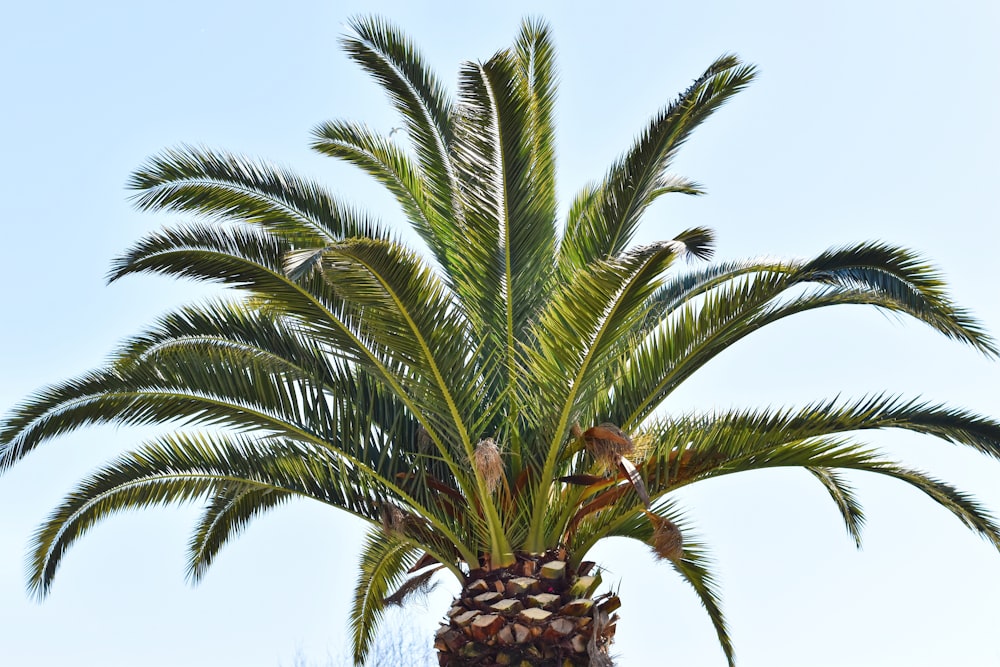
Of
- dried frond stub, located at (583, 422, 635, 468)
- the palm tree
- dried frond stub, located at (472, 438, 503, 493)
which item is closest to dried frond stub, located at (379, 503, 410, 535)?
the palm tree

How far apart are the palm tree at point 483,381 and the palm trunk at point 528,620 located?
0.02 m

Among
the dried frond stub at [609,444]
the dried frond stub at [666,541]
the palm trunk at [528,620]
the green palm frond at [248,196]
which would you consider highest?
the green palm frond at [248,196]

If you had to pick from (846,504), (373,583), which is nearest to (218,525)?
(373,583)

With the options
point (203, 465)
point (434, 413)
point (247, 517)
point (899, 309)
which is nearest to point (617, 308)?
point (434, 413)

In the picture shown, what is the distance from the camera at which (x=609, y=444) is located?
7.35 m

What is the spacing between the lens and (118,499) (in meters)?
8.68

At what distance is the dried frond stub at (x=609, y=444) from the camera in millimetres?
7273

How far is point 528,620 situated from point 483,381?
1794 millimetres

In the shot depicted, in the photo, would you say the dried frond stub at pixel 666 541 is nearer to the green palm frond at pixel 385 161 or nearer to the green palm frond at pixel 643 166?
the green palm frond at pixel 643 166

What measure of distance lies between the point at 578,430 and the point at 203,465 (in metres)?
3.05

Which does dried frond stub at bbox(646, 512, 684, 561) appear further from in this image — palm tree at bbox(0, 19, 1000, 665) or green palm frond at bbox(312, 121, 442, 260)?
green palm frond at bbox(312, 121, 442, 260)

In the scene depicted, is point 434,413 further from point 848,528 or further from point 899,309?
point 848,528

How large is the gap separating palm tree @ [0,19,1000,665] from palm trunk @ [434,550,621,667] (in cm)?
2

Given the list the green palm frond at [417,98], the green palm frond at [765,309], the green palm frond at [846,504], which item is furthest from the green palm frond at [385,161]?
the green palm frond at [846,504]
